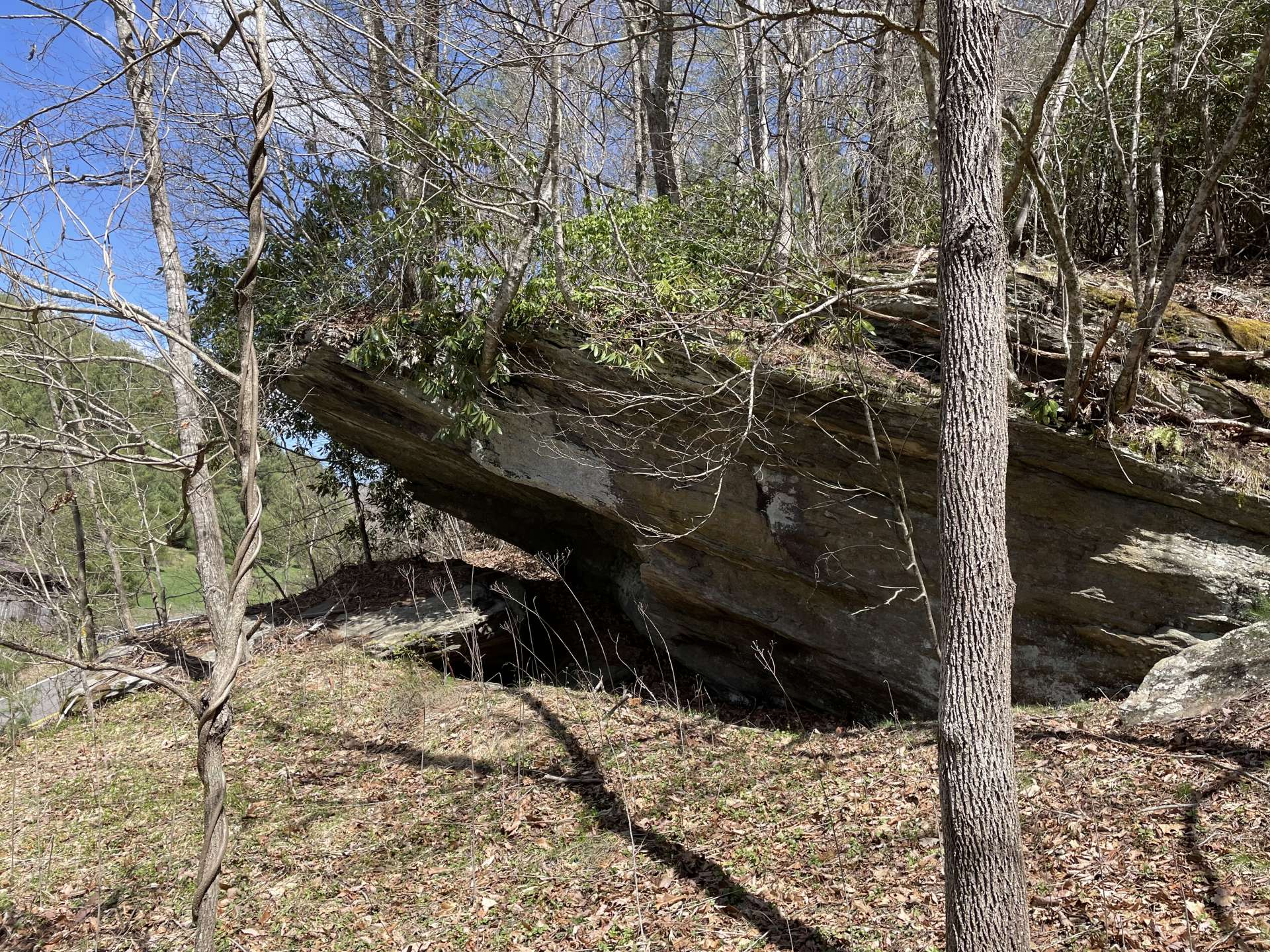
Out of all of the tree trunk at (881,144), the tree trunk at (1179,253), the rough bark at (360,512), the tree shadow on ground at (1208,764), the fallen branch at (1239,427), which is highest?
the tree trunk at (881,144)

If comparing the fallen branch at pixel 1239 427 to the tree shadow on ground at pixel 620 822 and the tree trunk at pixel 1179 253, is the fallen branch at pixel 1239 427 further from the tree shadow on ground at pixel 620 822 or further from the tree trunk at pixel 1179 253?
the tree shadow on ground at pixel 620 822

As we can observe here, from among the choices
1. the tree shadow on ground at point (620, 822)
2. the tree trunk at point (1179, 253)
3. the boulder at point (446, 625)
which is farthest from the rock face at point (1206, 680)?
the boulder at point (446, 625)

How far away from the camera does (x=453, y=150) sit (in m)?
7.38

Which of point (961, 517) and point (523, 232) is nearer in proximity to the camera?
point (961, 517)

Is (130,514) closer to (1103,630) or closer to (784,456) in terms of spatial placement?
(784,456)

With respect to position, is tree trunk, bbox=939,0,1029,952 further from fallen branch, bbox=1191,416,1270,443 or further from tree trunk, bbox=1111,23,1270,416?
fallen branch, bbox=1191,416,1270,443

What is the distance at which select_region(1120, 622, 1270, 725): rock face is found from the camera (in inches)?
211

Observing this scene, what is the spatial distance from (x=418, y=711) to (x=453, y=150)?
5755mm

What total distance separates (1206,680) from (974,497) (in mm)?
3512

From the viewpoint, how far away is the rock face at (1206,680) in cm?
536

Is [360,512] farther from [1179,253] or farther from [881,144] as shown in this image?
[1179,253]

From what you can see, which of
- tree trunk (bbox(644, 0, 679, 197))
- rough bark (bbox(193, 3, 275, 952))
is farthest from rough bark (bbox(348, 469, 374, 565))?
rough bark (bbox(193, 3, 275, 952))

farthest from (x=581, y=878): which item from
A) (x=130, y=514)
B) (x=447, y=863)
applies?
(x=130, y=514)

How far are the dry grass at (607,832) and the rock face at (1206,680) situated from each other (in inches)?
8.7
